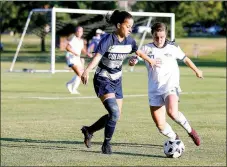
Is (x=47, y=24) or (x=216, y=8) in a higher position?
(x=47, y=24)

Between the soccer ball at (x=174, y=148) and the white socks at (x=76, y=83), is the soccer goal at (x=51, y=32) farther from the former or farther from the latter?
the soccer ball at (x=174, y=148)

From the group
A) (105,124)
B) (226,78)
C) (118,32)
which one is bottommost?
(226,78)

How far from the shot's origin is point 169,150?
11.5 metres

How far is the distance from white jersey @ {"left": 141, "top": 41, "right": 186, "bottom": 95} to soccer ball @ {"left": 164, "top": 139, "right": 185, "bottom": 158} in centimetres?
85

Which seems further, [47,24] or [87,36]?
[87,36]

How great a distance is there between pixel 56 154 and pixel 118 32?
2930 millimetres

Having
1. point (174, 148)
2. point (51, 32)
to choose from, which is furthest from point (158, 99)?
point (51, 32)

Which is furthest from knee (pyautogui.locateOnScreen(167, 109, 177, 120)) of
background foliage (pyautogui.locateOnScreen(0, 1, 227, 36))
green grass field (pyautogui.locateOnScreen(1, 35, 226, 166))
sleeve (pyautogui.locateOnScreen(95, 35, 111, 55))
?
background foliage (pyautogui.locateOnScreen(0, 1, 227, 36))

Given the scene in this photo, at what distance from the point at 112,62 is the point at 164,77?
118 cm

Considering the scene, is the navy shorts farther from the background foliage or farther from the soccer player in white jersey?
the background foliage


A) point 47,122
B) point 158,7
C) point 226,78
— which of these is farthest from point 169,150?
point 158,7

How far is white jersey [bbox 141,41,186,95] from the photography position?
10.7 m

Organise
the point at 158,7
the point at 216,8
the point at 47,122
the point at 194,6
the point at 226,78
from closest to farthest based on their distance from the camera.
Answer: the point at 47,122, the point at 226,78, the point at 158,7, the point at 194,6, the point at 216,8

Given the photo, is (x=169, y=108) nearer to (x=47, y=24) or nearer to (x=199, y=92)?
(x=199, y=92)
